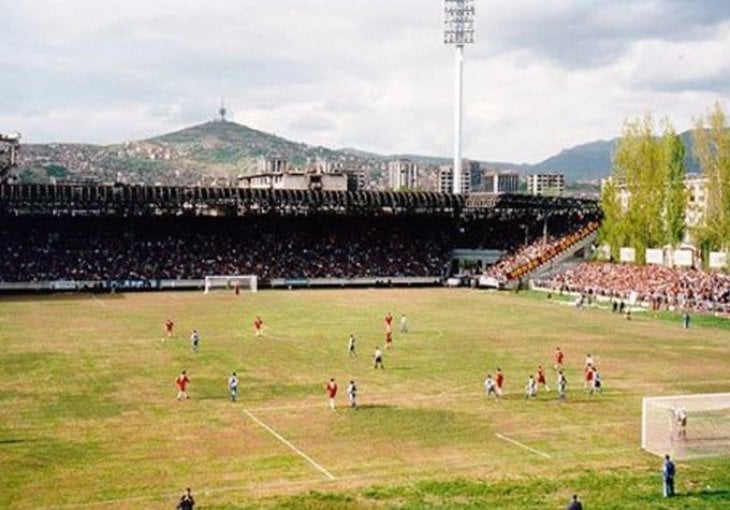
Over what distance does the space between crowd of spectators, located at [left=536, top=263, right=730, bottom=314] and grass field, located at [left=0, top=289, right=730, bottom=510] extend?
9676mm

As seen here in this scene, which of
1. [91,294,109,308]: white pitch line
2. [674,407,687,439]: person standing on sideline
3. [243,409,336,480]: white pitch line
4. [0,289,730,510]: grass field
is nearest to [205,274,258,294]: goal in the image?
[91,294,109,308]: white pitch line

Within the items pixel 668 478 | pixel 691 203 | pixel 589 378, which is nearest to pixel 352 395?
pixel 589 378

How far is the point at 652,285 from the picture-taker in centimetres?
7650

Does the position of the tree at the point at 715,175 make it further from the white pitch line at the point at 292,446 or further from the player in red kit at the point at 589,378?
the white pitch line at the point at 292,446

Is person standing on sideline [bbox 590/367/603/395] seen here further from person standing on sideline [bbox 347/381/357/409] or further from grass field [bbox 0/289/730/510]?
person standing on sideline [bbox 347/381/357/409]

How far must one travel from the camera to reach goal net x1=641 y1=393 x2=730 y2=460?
89.3 ft

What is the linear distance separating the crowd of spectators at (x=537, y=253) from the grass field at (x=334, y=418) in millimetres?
34040

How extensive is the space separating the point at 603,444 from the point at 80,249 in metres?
73.6

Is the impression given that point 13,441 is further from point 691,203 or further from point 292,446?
point 691,203

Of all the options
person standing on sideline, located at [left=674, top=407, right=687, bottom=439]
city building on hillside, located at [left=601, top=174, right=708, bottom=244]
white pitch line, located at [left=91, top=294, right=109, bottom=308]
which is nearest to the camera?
person standing on sideline, located at [left=674, top=407, right=687, bottom=439]

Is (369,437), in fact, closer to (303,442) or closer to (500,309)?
(303,442)

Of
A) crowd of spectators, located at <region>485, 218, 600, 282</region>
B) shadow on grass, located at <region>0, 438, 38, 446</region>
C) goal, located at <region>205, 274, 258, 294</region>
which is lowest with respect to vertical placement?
shadow on grass, located at <region>0, 438, 38, 446</region>

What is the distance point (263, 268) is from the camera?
313ft

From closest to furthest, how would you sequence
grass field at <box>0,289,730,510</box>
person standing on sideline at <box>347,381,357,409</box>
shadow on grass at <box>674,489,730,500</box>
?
shadow on grass at <box>674,489,730,500</box> → grass field at <box>0,289,730,510</box> → person standing on sideline at <box>347,381,357,409</box>
